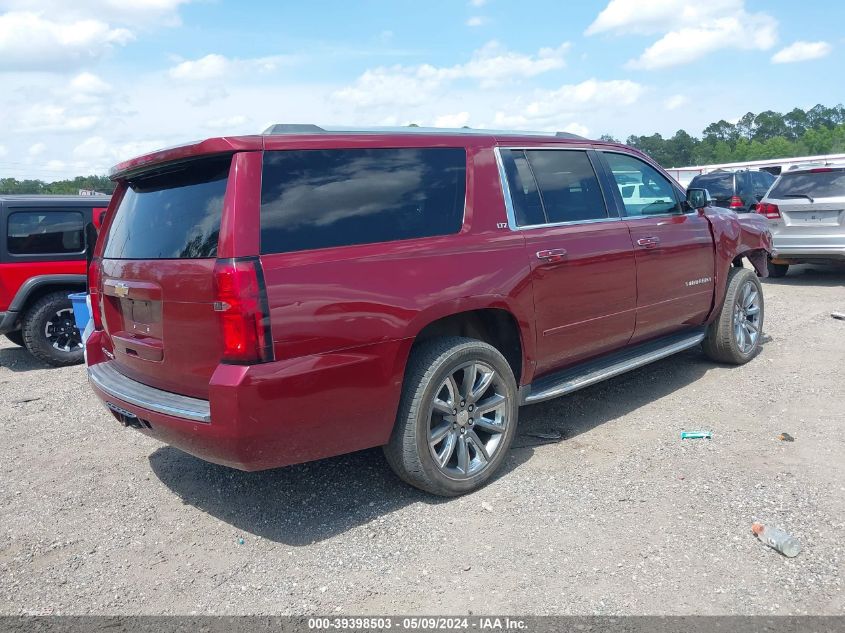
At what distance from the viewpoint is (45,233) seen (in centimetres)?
762

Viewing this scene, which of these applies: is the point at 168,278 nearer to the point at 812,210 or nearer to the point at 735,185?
the point at 812,210

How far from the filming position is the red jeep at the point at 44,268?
7.35 meters

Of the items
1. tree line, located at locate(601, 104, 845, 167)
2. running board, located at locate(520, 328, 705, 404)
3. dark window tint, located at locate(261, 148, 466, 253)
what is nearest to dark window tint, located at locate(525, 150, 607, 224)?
dark window tint, located at locate(261, 148, 466, 253)

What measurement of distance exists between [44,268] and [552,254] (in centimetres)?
579

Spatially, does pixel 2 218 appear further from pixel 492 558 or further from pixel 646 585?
pixel 646 585

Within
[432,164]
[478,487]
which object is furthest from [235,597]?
[432,164]

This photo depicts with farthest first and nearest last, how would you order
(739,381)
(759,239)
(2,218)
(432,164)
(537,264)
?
1. (2,218)
2. (759,239)
3. (739,381)
4. (537,264)
5. (432,164)

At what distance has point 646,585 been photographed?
3.00 metres

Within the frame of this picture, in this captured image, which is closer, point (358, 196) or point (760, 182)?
point (358, 196)

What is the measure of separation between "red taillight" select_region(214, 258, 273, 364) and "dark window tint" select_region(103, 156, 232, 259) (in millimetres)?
175

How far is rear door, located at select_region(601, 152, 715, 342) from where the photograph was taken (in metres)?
5.04

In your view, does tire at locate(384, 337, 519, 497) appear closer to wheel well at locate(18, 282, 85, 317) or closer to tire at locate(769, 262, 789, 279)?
wheel well at locate(18, 282, 85, 317)

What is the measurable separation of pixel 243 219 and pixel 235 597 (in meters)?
1.64

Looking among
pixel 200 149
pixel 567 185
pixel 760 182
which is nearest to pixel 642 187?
pixel 567 185
